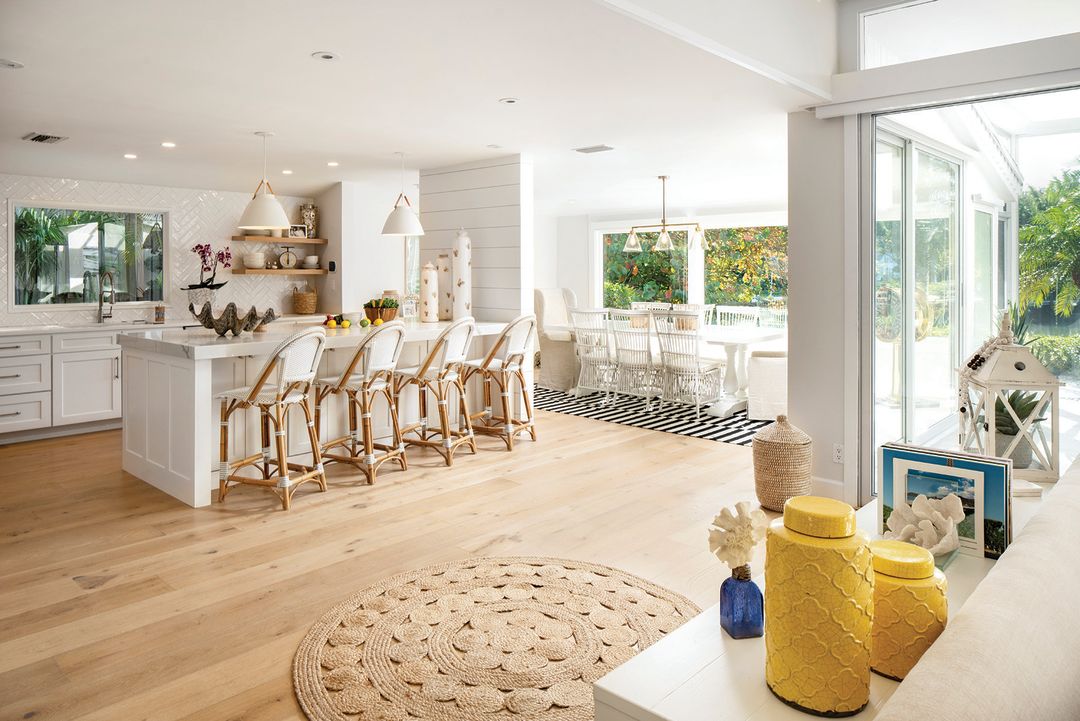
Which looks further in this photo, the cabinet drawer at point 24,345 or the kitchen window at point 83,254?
the kitchen window at point 83,254

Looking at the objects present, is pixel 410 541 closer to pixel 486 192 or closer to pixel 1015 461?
pixel 1015 461

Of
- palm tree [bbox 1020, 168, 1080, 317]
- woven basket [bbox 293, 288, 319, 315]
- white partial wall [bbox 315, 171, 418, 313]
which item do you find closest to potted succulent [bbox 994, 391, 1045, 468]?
palm tree [bbox 1020, 168, 1080, 317]

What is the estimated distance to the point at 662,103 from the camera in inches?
160

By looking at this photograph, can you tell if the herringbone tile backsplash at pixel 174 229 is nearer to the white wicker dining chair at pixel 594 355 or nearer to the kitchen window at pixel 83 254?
the kitchen window at pixel 83 254

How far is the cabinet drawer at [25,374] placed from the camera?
5480mm

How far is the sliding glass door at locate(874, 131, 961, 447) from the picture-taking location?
3.74 meters

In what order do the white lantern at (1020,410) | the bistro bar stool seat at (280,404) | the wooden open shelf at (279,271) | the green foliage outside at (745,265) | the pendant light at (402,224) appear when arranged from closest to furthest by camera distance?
the white lantern at (1020,410) < the bistro bar stool seat at (280,404) < the pendant light at (402,224) < the wooden open shelf at (279,271) < the green foliage outside at (745,265)

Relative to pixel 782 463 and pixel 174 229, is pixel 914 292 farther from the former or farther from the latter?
pixel 174 229

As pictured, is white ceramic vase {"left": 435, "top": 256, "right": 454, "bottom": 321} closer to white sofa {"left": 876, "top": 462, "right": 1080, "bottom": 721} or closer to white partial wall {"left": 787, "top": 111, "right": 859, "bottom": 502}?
white partial wall {"left": 787, "top": 111, "right": 859, "bottom": 502}

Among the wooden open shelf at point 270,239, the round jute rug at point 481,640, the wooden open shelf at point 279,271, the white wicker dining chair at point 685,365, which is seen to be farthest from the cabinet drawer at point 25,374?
the white wicker dining chair at point 685,365

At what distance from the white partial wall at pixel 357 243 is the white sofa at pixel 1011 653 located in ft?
22.4

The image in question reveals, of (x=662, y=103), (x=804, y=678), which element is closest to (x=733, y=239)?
(x=662, y=103)

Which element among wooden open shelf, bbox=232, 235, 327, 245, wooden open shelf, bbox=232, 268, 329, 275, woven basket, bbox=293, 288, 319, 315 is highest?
wooden open shelf, bbox=232, 235, 327, 245

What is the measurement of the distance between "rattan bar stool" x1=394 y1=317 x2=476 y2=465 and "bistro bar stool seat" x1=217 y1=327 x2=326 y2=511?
827 millimetres
